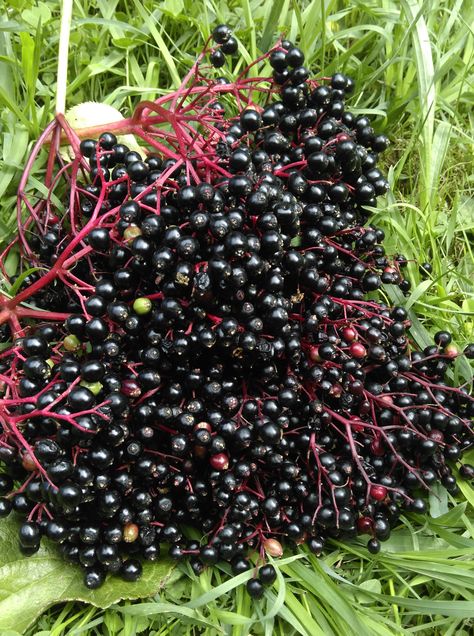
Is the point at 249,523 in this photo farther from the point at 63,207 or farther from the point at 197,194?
the point at 63,207

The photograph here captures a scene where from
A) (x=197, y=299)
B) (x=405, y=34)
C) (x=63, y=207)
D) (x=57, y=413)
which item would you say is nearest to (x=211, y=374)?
(x=197, y=299)

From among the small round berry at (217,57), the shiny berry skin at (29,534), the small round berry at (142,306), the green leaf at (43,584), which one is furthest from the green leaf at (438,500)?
the small round berry at (217,57)

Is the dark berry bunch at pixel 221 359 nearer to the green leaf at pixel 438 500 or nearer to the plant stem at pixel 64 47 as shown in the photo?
the green leaf at pixel 438 500

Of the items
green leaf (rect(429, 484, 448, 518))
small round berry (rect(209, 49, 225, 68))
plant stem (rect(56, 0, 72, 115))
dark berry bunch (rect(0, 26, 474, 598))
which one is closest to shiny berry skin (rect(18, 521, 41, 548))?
dark berry bunch (rect(0, 26, 474, 598))

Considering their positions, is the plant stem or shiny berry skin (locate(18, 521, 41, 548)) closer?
shiny berry skin (locate(18, 521, 41, 548))

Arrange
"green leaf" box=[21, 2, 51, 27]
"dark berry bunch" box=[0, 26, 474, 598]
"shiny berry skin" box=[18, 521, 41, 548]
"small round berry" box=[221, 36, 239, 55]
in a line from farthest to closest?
"green leaf" box=[21, 2, 51, 27] < "small round berry" box=[221, 36, 239, 55] < "shiny berry skin" box=[18, 521, 41, 548] < "dark berry bunch" box=[0, 26, 474, 598]

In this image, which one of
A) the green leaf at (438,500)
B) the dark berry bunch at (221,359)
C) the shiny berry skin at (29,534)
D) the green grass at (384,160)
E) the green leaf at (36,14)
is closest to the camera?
the dark berry bunch at (221,359)

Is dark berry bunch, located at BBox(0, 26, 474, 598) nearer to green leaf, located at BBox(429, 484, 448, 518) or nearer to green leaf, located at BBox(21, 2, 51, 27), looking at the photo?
green leaf, located at BBox(429, 484, 448, 518)
